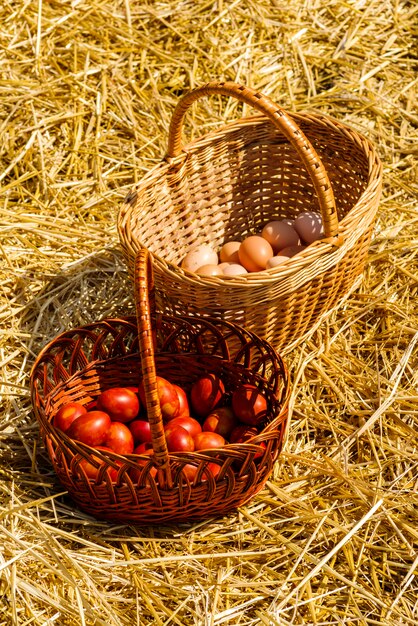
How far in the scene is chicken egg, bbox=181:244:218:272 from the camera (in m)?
3.42

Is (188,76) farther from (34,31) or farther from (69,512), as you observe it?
(69,512)

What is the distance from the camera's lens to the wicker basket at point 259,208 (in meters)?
2.87

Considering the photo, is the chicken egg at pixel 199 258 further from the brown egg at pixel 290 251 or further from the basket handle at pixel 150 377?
the basket handle at pixel 150 377

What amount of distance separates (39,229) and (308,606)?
6.65 feet

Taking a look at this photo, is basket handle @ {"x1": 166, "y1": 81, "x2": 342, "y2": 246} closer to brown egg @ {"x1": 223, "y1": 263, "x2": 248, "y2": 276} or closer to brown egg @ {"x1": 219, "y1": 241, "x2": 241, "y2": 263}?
brown egg @ {"x1": 223, "y1": 263, "x2": 248, "y2": 276}

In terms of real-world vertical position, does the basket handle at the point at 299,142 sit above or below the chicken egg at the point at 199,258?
above

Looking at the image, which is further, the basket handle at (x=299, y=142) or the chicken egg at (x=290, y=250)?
the chicken egg at (x=290, y=250)

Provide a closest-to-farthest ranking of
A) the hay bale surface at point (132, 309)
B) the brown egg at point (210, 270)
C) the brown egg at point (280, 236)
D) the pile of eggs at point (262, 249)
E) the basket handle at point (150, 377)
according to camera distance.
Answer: the basket handle at point (150, 377) < the hay bale surface at point (132, 309) < the brown egg at point (210, 270) < the pile of eggs at point (262, 249) < the brown egg at point (280, 236)

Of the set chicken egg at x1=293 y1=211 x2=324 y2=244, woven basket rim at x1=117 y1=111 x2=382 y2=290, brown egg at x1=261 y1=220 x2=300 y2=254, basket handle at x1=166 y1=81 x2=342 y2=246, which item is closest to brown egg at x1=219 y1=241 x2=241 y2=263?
brown egg at x1=261 y1=220 x2=300 y2=254

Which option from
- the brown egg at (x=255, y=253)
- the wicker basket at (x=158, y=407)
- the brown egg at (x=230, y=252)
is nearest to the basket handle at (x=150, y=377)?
the wicker basket at (x=158, y=407)

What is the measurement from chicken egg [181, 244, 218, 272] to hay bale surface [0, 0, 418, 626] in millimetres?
284

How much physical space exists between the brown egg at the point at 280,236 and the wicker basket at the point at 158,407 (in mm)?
532

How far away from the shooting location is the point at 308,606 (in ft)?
8.11

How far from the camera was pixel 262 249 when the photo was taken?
3.39 m
